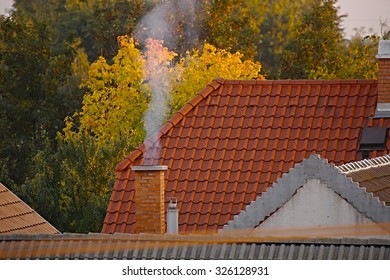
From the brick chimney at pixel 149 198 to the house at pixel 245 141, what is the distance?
354 mm

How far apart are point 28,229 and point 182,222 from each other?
191 cm

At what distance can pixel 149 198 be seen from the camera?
12.9m

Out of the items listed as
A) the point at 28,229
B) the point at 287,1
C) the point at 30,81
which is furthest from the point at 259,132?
the point at 287,1

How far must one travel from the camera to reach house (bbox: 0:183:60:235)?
1185 cm

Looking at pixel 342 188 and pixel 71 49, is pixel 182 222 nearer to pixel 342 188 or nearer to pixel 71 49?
pixel 342 188

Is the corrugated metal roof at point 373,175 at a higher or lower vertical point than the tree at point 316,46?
lower

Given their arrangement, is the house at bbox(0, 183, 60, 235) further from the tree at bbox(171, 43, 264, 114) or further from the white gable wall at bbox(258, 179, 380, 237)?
the tree at bbox(171, 43, 264, 114)

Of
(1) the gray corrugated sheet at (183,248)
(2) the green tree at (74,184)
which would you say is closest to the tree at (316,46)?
(2) the green tree at (74,184)

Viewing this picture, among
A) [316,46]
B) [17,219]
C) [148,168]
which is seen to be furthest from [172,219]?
[316,46]

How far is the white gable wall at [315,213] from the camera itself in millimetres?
10680

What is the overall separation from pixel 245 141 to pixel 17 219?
3.11 metres

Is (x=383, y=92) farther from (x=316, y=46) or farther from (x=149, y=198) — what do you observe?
(x=316, y=46)

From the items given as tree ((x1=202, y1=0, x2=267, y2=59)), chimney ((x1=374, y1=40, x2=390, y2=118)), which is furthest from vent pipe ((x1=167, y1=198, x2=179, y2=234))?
tree ((x1=202, y1=0, x2=267, y2=59))

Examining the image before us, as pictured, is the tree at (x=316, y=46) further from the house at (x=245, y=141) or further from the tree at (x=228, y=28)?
the house at (x=245, y=141)
